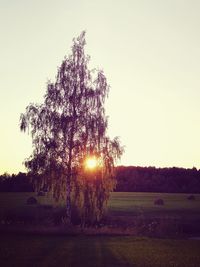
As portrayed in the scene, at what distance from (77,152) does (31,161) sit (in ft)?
11.7

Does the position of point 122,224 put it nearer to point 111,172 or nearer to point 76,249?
point 111,172

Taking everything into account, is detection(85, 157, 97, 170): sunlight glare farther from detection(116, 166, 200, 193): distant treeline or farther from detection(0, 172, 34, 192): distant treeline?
detection(116, 166, 200, 193): distant treeline

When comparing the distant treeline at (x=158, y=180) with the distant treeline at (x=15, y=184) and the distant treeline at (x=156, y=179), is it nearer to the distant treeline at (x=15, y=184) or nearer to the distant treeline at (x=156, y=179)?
the distant treeline at (x=156, y=179)

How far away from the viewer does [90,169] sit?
30.9 m

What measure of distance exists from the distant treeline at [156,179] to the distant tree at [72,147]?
69385mm

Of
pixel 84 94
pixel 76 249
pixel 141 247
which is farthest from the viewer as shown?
pixel 84 94

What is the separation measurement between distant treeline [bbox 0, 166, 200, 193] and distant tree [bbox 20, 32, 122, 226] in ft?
228

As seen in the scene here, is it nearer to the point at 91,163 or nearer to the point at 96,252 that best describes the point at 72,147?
the point at 91,163

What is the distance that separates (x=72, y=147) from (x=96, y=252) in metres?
12.5

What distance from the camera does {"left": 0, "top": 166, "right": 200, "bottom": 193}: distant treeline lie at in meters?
108

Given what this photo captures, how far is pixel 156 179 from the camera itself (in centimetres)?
11331

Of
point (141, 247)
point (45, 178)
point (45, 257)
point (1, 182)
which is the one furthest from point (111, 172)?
point (1, 182)

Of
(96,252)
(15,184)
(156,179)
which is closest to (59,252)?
(96,252)

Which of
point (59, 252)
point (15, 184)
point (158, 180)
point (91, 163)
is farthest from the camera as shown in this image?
point (158, 180)
